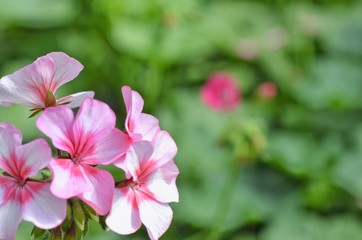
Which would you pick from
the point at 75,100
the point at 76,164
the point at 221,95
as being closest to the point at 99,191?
the point at 76,164

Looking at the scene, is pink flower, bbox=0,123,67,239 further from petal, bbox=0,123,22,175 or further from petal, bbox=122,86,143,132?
petal, bbox=122,86,143,132

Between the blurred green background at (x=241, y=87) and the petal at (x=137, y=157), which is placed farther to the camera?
the blurred green background at (x=241, y=87)

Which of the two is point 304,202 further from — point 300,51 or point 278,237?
point 300,51

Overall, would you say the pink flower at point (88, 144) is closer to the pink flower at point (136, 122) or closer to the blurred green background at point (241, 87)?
the pink flower at point (136, 122)

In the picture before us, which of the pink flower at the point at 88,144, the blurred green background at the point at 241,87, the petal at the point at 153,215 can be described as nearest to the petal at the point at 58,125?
the pink flower at the point at 88,144

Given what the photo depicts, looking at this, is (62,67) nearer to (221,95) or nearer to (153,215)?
(153,215)

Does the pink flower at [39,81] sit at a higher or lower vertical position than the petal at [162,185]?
higher
